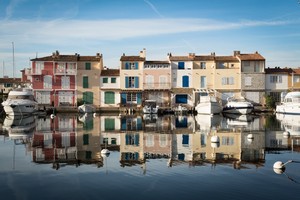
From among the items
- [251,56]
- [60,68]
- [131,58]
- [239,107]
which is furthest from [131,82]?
[251,56]

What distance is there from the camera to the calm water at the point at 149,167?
38.9 ft

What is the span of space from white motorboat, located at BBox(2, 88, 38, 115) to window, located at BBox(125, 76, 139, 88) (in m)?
14.5

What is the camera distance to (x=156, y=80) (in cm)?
5728

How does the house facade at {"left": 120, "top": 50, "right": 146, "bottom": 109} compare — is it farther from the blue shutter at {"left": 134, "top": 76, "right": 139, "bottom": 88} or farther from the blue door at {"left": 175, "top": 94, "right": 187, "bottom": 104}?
the blue door at {"left": 175, "top": 94, "right": 187, "bottom": 104}

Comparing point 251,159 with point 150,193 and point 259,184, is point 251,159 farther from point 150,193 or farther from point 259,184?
point 150,193

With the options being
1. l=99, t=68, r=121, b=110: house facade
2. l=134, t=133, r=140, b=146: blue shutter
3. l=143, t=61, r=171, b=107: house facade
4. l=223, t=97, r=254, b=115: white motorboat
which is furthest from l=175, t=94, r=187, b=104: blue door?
l=134, t=133, r=140, b=146: blue shutter

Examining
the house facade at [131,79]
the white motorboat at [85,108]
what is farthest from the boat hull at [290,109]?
the white motorboat at [85,108]

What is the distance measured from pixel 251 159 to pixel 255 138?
766 cm

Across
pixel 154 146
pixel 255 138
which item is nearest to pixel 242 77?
pixel 255 138

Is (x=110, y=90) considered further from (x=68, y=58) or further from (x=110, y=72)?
(x=68, y=58)

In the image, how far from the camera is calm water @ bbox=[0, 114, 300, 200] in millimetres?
11844

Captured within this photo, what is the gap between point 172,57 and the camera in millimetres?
58125

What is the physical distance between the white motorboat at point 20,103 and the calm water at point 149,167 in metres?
23.4

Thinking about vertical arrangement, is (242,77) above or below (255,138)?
above
